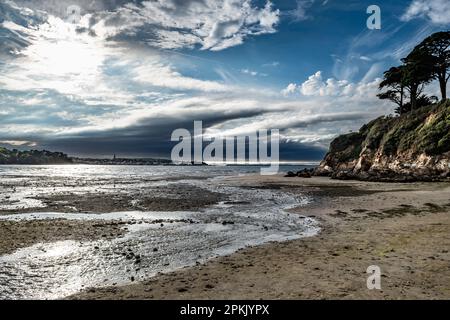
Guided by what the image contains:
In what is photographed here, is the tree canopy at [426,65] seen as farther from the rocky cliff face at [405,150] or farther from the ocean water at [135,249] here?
the ocean water at [135,249]

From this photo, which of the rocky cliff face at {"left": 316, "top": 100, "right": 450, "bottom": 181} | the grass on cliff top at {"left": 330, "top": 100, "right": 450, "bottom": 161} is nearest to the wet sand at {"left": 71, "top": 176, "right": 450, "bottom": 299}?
the rocky cliff face at {"left": 316, "top": 100, "right": 450, "bottom": 181}

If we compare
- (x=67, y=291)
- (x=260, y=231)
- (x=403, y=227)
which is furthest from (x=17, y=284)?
(x=403, y=227)

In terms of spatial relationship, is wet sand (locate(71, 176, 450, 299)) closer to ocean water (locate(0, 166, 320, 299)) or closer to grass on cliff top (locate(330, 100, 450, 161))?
ocean water (locate(0, 166, 320, 299))

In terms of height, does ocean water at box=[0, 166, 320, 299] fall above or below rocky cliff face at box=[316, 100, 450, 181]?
below

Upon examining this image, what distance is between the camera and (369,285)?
8148mm

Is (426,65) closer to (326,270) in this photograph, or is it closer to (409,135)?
(409,135)

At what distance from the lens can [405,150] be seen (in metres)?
56.6

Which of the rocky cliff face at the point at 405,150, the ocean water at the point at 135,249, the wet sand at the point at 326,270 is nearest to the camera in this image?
the wet sand at the point at 326,270

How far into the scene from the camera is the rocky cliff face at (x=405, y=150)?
4738 cm

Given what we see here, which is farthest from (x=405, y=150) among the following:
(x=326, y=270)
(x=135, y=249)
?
(x=135, y=249)

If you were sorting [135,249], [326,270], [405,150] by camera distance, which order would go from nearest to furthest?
1. [326,270]
2. [135,249]
3. [405,150]

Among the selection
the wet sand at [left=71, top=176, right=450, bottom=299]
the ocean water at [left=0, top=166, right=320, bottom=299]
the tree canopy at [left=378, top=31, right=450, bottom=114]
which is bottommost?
the ocean water at [left=0, top=166, right=320, bottom=299]

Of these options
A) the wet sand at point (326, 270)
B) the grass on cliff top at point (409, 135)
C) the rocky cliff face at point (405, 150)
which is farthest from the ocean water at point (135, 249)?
the grass on cliff top at point (409, 135)

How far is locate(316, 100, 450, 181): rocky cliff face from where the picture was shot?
47.4 meters
